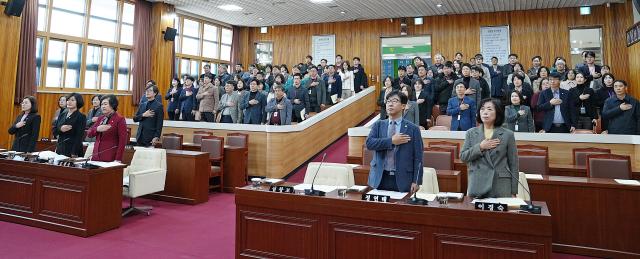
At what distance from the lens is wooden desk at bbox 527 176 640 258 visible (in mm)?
3072

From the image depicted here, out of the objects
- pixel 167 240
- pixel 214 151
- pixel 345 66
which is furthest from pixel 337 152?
pixel 167 240

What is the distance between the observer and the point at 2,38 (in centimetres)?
688

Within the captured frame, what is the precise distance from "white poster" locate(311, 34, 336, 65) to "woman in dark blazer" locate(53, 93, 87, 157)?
27.6ft

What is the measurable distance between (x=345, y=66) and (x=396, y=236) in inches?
A: 296

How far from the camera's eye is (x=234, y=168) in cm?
573

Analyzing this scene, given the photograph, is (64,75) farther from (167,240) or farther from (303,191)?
(303,191)

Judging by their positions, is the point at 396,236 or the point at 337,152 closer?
the point at 396,236

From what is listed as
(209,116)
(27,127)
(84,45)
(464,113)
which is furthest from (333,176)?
(84,45)

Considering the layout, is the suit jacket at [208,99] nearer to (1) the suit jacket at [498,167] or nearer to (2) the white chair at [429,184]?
(2) the white chair at [429,184]

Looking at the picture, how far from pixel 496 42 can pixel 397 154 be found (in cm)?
906

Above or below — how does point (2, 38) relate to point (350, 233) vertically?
above

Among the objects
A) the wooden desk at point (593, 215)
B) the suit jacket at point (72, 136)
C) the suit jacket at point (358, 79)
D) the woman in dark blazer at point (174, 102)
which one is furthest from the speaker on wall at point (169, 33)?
the wooden desk at point (593, 215)

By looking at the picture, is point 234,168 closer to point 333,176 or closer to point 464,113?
point 333,176

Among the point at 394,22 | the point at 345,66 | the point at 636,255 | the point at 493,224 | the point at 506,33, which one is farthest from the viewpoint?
the point at 394,22
